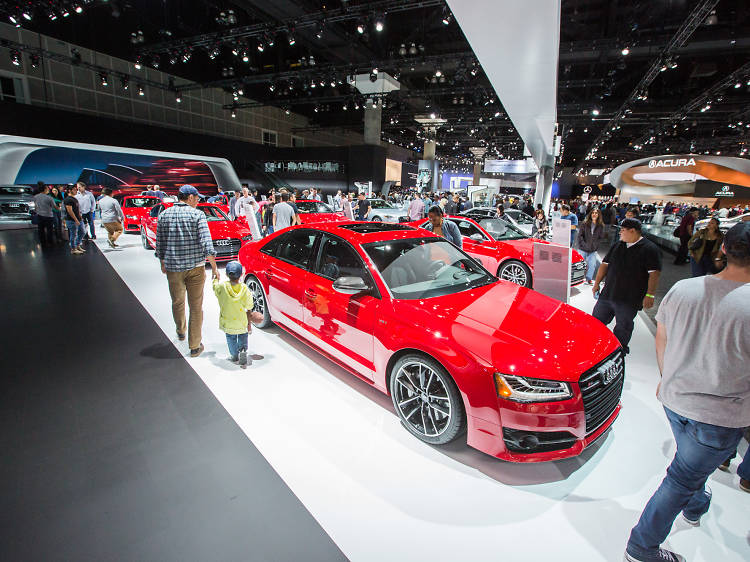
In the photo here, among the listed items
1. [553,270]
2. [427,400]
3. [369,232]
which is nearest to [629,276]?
[553,270]

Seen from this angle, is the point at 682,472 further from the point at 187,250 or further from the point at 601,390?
the point at 187,250

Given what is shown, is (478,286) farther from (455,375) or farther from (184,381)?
(184,381)

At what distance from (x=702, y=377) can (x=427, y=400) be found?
1.45m

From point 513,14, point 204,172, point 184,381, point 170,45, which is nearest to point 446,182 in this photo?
point 204,172

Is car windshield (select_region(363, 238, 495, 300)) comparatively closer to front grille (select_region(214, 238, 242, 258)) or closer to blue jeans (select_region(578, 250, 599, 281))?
blue jeans (select_region(578, 250, 599, 281))

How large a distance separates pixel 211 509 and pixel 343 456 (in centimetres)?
82

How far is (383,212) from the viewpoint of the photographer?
51.4 ft

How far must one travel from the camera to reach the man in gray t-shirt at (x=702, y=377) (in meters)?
1.44

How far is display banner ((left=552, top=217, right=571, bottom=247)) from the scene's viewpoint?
16.9 feet

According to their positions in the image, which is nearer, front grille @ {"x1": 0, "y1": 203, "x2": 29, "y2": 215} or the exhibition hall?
the exhibition hall

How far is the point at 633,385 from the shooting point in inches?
132

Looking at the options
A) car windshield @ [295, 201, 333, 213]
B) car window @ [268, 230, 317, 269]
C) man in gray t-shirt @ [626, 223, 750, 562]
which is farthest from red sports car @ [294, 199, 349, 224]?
man in gray t-shirt @ [626, 223, 750, 562]

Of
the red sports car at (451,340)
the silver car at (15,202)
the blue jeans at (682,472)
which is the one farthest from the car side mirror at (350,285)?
the silver car at (15,202)

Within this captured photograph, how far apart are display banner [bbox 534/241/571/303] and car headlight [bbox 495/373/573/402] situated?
2.75 meters
